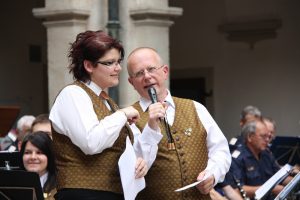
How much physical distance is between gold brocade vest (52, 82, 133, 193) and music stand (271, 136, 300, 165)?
5051 mm

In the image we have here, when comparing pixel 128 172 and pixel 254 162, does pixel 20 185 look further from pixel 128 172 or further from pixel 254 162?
pixel 254 162

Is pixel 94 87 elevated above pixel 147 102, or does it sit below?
above

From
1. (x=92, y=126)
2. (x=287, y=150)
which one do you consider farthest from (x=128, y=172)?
(x=287, y=150)

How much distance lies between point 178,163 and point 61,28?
175 inches

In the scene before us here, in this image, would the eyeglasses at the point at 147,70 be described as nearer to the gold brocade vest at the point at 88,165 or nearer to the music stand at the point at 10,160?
the gold brocade vest at the point at 88,165

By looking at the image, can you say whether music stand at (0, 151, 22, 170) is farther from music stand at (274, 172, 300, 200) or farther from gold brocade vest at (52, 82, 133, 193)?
music stand at (274, 172, 300, 200)

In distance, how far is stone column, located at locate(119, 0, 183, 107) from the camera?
8781 mm

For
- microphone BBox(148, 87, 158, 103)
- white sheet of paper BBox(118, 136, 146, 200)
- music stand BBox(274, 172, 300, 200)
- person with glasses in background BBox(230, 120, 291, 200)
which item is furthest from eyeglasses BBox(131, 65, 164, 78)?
person with glasses in background BBox(230, 120, 291, 200)

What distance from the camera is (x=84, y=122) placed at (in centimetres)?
411

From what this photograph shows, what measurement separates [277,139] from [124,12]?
2091mm

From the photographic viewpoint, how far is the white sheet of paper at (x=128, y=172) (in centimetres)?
420

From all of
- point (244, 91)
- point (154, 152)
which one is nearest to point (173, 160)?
point (154, 152)

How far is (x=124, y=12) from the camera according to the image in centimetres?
888

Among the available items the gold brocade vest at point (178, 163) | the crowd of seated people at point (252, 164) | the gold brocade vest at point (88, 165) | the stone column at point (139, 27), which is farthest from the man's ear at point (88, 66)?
the stone column at point (139, 27)
